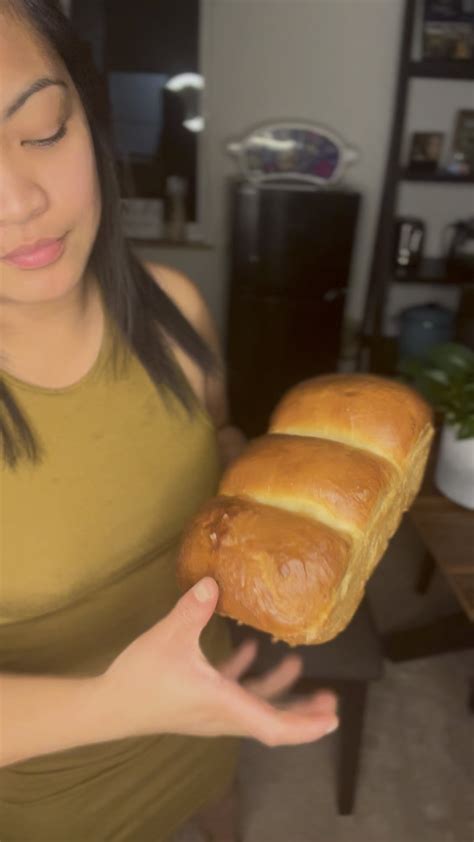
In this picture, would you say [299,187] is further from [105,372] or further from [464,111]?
[105,372]

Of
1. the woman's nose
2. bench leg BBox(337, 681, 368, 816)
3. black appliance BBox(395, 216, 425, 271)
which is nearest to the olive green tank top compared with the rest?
the woman's nose

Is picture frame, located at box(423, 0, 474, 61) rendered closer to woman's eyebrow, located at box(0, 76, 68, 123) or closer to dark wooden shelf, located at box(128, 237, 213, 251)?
dark wooden shelf, located at box(128, 237, 213, 251)

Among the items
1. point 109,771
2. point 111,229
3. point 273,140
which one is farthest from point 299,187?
point 109,771

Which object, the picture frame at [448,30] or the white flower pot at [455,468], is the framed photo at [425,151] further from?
the white flower pot at [455,468]

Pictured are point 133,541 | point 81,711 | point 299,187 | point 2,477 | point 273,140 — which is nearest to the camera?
point 81,711

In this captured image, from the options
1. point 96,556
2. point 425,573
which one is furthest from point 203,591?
point 425,573

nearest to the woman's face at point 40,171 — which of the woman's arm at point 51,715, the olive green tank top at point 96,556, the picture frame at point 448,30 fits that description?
the olive green tank top at point 96,556

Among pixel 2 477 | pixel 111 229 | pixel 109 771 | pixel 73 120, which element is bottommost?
pixel 109 771

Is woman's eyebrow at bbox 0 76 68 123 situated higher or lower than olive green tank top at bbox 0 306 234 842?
higher
